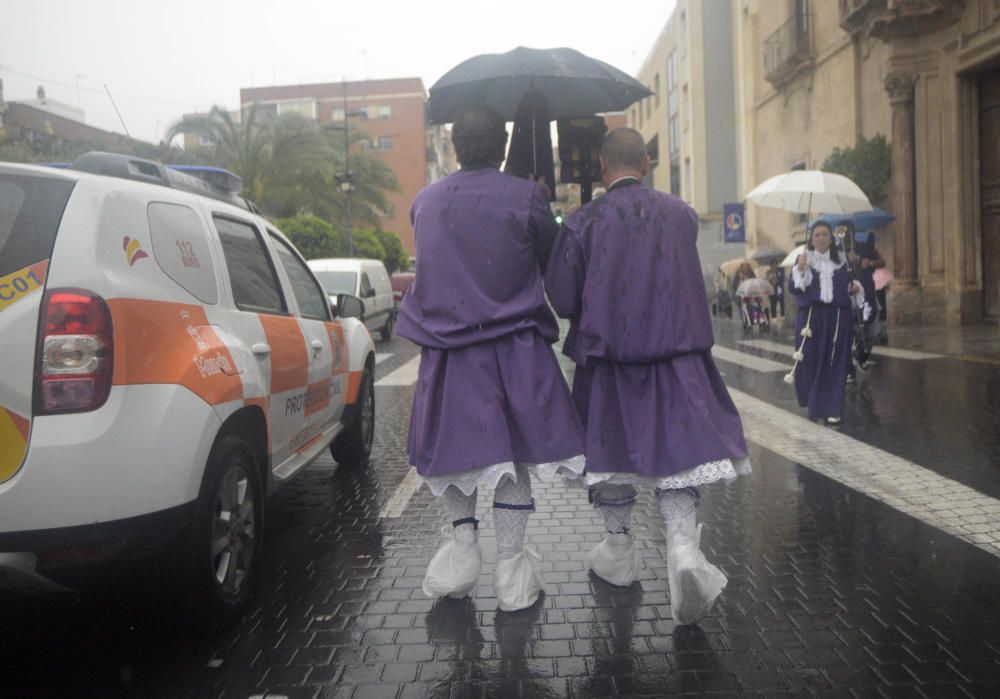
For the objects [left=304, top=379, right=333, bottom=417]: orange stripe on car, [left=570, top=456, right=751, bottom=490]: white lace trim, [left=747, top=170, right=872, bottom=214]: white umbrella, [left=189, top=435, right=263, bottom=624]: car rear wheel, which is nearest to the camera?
[left=189, top=435, right=263, bottom=624]: car rear wheel

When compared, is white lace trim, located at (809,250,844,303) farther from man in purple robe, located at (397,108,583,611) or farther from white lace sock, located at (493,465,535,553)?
white lace sock, located at (493,465,535,553)

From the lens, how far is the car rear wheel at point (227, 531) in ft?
11.1

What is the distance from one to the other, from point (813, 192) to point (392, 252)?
44725 millimetres

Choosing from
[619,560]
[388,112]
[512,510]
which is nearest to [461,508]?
[512,510]

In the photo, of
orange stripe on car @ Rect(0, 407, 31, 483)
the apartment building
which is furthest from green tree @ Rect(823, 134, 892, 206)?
the apartment building

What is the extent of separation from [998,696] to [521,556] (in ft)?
5.63

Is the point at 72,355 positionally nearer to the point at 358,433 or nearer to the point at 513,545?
the point at 513,545

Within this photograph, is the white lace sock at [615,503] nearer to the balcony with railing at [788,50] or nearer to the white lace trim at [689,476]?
the white lace trim at [689,476]

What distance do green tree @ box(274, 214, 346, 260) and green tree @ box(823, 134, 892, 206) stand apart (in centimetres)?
1855

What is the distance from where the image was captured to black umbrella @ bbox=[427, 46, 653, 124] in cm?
416

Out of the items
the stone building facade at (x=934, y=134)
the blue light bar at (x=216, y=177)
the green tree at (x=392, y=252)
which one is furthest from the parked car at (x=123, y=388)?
the green tree at (x=392, y=252)

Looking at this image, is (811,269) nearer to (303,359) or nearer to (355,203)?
(303,359)

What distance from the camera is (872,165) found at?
69.4ft

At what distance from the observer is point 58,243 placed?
3.09 meters
